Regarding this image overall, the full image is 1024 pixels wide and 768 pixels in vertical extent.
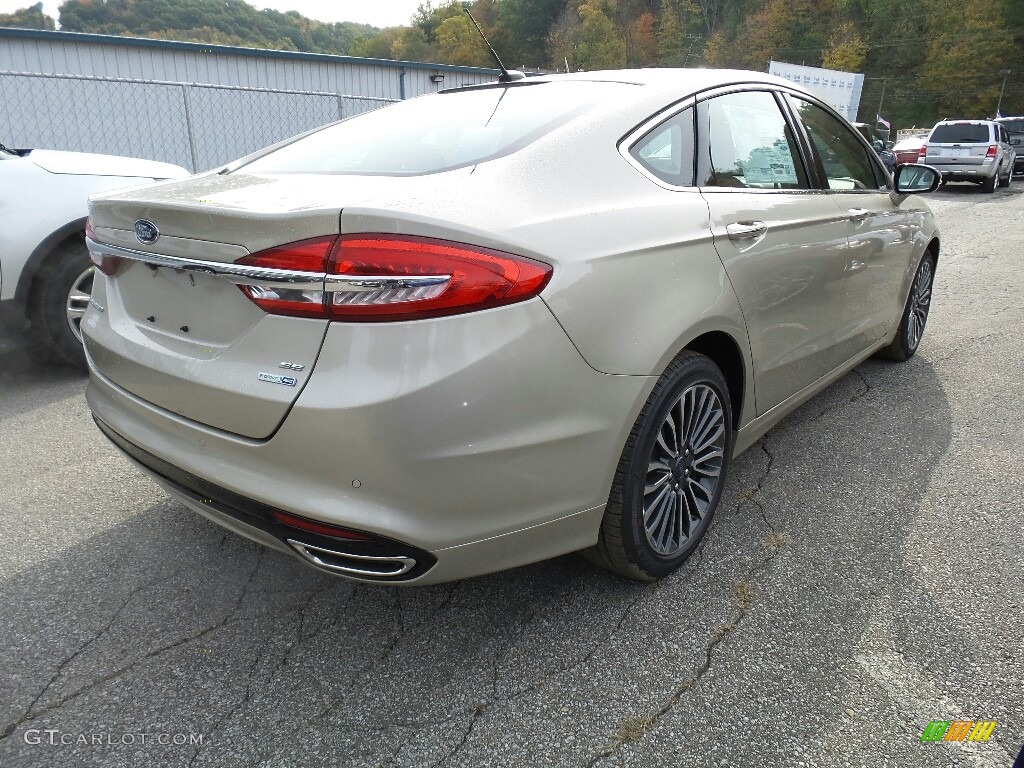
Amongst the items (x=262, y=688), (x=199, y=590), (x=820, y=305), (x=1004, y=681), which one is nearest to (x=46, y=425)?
(x=199, y=590)

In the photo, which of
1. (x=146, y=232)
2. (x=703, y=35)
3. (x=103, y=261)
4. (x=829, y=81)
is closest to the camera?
(x=146, y=232)

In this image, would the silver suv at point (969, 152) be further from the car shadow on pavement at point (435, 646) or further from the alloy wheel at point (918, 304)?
the car shadow on pavement at point (435, 646)

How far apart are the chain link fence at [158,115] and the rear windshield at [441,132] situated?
8702mm

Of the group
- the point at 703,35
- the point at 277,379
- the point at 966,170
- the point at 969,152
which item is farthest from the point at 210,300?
the point at 703,35

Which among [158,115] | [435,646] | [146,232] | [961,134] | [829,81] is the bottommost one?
[435,646]

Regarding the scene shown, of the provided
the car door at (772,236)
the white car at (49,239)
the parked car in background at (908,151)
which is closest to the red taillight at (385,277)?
the car door at (772,236)

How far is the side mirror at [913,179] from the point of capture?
3.89 metres

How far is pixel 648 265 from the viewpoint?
203cm

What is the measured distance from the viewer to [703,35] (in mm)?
85250

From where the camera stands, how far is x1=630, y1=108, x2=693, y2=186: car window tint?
2258mm

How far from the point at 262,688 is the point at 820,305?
2.50 metres

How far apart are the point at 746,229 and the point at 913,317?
8.90 ft

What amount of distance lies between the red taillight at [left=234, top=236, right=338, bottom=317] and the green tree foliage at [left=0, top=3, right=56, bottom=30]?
50.9 metres

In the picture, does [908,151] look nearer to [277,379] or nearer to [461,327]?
[461,327]
